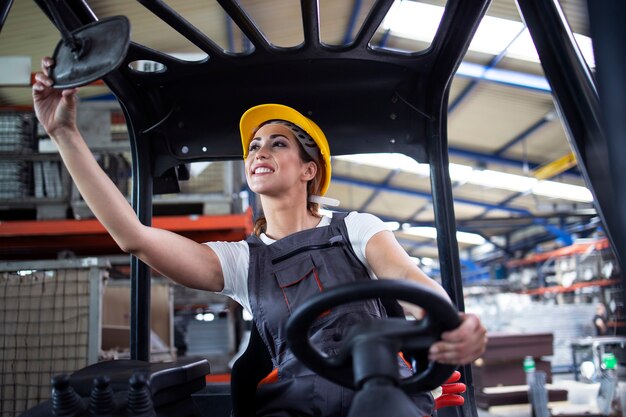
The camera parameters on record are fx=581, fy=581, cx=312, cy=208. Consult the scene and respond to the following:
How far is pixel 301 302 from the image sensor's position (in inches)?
68.1

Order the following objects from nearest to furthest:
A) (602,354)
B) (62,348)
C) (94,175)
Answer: (94,175), (62,348), (602,354)

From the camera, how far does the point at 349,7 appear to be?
7.47ft

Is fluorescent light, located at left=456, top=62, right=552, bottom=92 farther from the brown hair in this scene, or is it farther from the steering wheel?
the steering wheel

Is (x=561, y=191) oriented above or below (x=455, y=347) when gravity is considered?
above

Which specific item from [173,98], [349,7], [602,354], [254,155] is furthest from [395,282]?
[602,354]

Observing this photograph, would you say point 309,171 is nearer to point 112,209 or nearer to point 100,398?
point 112,209

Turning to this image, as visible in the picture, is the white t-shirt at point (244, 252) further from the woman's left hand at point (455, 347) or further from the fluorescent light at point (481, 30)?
the fluorescent light at point (481, 30)

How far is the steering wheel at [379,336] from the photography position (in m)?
1.08

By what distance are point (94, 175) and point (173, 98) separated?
567 millimetres

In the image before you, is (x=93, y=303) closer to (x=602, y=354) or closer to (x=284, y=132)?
(x=284, y=132)

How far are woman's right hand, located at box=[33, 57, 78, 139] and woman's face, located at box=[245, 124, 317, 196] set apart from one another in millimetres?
626

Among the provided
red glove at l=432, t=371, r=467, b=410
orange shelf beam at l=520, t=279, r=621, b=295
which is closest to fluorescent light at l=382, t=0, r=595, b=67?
red glove at l=432, t=371, r=467, b=410

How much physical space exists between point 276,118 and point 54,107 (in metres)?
0.78

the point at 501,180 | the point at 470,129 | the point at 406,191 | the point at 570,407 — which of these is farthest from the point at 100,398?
the point at 406,191
